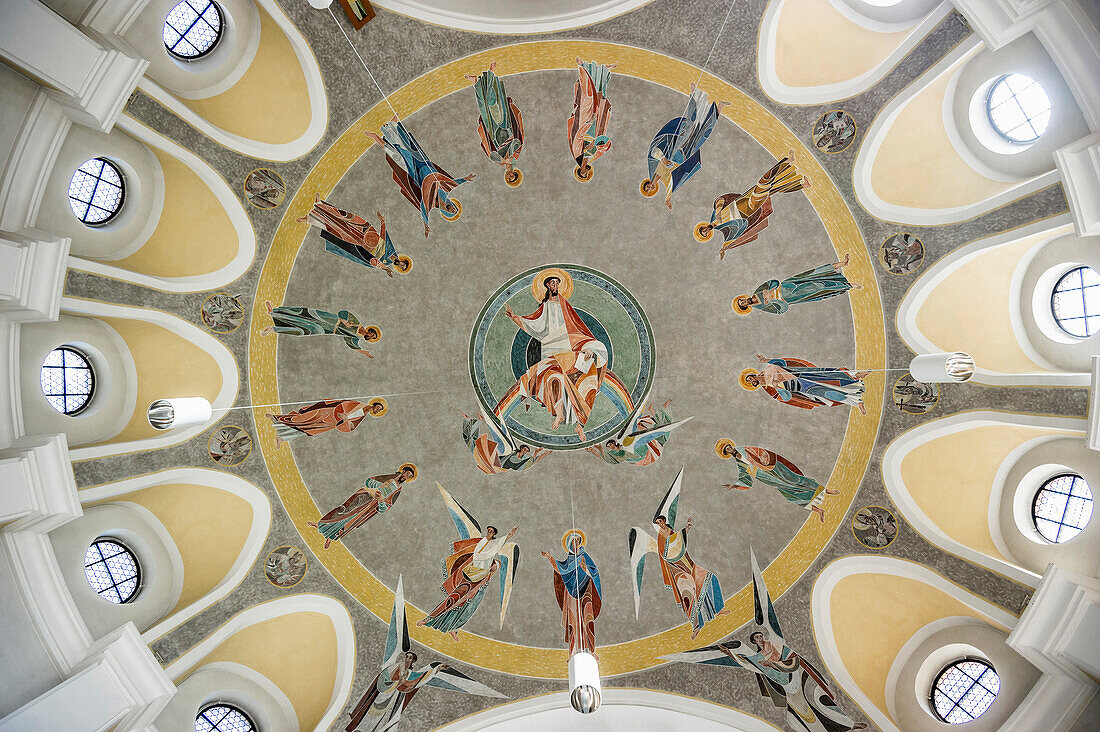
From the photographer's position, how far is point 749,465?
11828mm

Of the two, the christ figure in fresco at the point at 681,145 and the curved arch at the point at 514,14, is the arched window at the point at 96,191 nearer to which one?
the curved arch at the point at 514,14

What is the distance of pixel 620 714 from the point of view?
1140cm

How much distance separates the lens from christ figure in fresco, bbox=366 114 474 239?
10.7m

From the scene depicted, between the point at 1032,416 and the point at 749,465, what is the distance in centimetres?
418

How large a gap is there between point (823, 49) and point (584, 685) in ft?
30.0

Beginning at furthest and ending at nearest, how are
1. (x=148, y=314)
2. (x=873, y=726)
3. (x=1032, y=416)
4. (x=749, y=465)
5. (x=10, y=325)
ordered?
(x=749, y=465)
(x=873, y=726)
(x=148, y=314)
(x=1032, y=416)
(x=10, y=325)

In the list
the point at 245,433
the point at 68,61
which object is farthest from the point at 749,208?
the point at 68,61

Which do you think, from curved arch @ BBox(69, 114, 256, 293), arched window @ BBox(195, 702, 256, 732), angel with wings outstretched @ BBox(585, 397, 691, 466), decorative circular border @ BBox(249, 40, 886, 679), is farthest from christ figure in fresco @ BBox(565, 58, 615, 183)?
arched window @ BBox(195, 702, 256, 732)

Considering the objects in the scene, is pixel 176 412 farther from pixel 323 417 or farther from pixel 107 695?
pixel 323 417

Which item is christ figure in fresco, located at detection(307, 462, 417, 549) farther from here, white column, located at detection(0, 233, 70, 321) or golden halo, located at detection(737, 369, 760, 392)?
golden halo, located at detection(737, 369, 760, 392)

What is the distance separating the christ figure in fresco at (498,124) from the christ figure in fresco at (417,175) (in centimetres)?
59

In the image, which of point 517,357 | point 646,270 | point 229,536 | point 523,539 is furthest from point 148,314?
point 646,270

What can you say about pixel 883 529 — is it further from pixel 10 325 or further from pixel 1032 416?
pixel 10 325

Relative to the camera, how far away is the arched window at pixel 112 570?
936 centimetres
